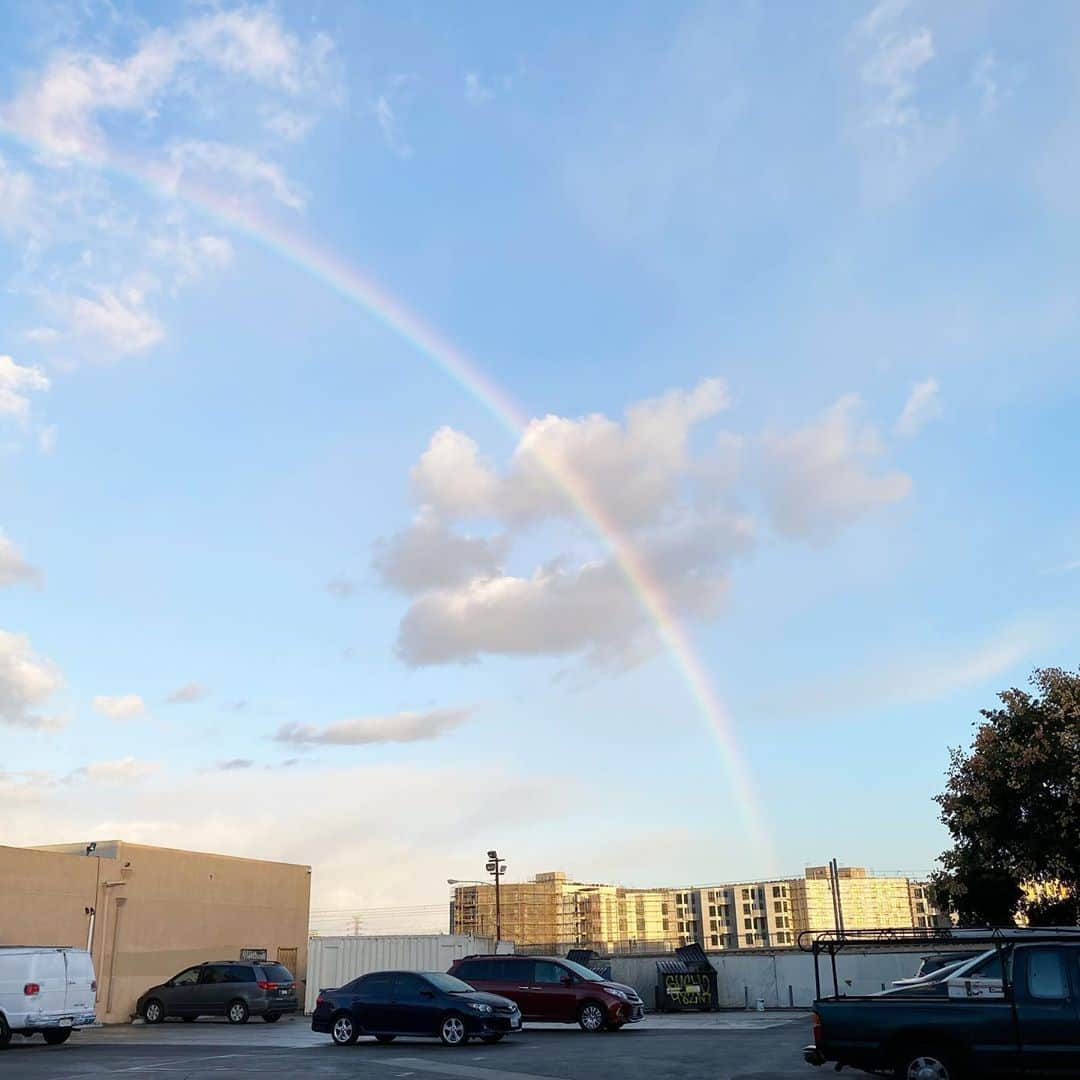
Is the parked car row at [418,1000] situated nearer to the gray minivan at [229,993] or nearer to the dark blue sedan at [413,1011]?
the dark blue sedan at [413,1011]

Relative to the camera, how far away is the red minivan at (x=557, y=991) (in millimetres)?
23297

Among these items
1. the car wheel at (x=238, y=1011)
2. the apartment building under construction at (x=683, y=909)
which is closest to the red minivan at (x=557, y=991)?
the car wheel at (x=238, y=1011)

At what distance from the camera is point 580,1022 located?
23.5m

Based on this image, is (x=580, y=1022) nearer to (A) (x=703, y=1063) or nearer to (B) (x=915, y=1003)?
(A) (x=703, y=1063)

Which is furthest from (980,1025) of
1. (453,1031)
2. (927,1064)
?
(453,1031)

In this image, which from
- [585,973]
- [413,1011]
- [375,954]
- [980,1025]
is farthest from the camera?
[375,954]

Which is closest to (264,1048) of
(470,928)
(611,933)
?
(470,928)

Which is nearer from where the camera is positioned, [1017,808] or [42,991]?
[42,991]

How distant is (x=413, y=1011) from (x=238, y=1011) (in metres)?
11.3

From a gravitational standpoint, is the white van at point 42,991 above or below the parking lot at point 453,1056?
above

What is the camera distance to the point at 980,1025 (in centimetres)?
1170

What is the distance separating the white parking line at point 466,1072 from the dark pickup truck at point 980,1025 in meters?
4.70

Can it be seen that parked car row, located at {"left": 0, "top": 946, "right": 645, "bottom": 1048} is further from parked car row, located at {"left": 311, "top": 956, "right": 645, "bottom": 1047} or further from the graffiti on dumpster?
the graffiti on dumpster

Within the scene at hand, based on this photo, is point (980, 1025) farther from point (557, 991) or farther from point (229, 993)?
point (229, 993)
